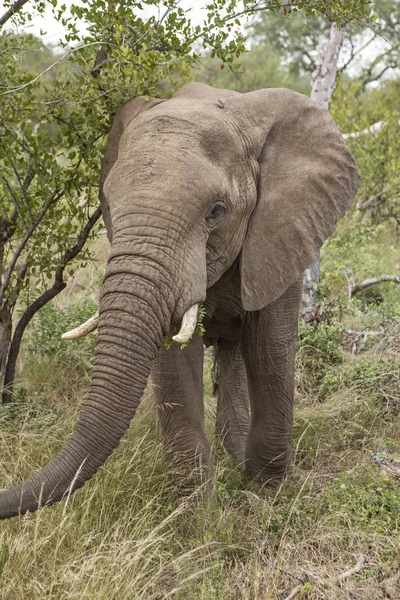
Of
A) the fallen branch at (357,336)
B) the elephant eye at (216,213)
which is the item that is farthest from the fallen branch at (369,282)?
the elephant eye at (216,213)

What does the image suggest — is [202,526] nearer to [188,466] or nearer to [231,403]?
[188,466]

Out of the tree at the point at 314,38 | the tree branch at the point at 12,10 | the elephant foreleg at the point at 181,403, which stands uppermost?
the tree at the point at 314,38

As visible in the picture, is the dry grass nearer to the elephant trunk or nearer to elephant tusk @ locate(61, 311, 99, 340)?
the elephant trunk

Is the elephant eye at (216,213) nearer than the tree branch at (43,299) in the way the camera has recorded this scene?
Yes

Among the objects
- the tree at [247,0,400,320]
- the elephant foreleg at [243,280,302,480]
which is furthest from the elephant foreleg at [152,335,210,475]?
the tree at [247,0,400,320]

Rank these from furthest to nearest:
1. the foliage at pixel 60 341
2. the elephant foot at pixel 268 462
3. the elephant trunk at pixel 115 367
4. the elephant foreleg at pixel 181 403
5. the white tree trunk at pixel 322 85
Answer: the white tree trunk at pixel 322 85 < the foliage at pixel 60 341 < the elephant foot at pixel 268 462 < the elephant foreleg at pixel 181 403 < the elephant trunk at pixel 115 367

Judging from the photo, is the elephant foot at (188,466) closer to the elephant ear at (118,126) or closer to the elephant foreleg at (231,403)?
the elephant foreleg at (231,403)

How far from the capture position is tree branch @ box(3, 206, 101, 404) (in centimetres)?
476

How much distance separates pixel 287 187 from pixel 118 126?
36.8 inches

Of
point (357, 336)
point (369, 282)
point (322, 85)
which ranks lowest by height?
point (357, 336)

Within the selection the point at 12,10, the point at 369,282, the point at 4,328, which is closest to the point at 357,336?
the point at 369,282

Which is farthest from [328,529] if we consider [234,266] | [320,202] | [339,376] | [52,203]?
[52,203]

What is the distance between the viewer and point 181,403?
4.15 m

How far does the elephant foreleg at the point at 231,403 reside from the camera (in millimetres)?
5090
